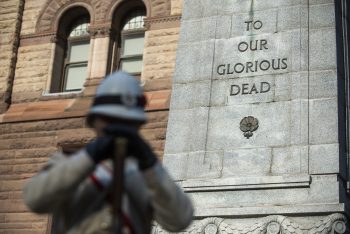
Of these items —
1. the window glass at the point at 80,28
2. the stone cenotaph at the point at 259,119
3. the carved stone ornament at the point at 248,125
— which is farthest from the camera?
the window glass at the point at 80,28

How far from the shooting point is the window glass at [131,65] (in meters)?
16.8

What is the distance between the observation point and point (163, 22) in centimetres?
1617

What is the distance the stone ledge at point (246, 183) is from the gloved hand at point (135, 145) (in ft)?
23.3

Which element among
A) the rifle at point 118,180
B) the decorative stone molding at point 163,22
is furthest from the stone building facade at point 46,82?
the rifle at point 118,180

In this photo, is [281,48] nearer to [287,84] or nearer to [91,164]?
[287,84]

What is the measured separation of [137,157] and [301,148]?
24.4ft

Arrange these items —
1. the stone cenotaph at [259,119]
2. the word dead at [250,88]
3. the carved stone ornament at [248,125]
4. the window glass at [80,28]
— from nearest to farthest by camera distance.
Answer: the stone cenotaph at [259,119] → the carved stone ornament at [248,125] → the word dead at [250,88] → the window glass at [80,28]

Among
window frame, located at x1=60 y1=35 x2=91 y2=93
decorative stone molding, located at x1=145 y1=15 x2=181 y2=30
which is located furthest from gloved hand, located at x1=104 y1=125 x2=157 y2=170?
window frame, located at x1=60 y1=35 x2=91 y2=93

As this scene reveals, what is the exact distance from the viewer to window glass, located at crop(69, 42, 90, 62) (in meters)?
17.6

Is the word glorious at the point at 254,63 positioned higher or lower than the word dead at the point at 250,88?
higher

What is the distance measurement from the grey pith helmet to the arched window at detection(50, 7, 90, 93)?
14.1 meters

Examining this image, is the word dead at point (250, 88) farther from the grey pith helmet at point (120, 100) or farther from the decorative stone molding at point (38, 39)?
the grey pith helmet at point (120, 100)

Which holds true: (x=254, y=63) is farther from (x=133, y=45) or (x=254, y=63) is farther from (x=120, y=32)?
(x=120, y=32)

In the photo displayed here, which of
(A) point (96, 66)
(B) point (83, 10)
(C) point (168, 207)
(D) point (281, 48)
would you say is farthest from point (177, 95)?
(C) point (168, 207)
